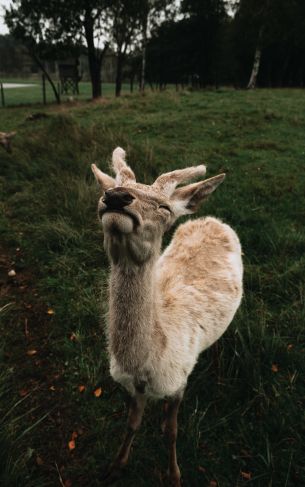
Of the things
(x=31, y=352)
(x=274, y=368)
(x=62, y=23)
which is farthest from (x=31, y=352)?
(x=62, y=23)

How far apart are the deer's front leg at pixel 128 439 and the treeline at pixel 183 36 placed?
68.3 ft

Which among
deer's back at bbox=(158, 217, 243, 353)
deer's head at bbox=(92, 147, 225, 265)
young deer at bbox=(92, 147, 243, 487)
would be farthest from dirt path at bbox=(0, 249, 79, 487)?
deer's head at bbox=(92, 147, 225, 265)

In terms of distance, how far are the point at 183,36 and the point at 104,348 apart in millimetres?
37139

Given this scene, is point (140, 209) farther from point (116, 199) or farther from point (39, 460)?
point (39, 460)

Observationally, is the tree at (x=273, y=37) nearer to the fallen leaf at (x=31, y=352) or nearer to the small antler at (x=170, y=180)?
the small antler at (x=170, y=180)

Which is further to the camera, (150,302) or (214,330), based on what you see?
(214,330)

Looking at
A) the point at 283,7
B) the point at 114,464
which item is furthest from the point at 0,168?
the point at 283,7

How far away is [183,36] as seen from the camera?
108 feet

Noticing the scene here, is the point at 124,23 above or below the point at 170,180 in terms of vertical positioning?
above

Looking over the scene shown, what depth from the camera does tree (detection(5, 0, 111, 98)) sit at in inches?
720

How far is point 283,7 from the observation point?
22328 mm

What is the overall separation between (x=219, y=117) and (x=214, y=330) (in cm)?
940

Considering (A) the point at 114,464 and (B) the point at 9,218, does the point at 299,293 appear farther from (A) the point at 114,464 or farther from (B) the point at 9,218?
(B) the point at 9,218

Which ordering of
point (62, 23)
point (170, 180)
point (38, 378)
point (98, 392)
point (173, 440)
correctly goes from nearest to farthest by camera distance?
1. point (170, 180)
2. point (173, 440)
3. point (98, 392)
4. point (38, 378)
5. point (62, 23)
